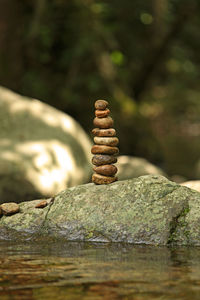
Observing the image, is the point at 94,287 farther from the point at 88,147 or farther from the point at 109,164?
the point at 88,147

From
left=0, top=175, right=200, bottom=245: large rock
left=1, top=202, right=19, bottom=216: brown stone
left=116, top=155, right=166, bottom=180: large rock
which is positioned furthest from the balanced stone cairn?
left=116, top=155, right=166, bottom=180: large rock

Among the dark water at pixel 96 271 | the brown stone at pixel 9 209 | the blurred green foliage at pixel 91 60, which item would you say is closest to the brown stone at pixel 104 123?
the brown stone at pixel 9 209

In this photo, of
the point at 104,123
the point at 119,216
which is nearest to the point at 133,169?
the point at 104,123

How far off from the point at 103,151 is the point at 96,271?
7.55 ft

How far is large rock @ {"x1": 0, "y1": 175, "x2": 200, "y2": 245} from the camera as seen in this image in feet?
18.3

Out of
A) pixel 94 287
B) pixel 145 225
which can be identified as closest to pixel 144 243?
pixel 145 225

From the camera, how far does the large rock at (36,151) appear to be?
800 cm

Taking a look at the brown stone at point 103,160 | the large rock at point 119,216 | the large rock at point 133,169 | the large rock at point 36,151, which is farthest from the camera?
the large rock at point 133,169

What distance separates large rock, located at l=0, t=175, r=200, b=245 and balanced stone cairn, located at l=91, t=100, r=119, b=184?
148 mm

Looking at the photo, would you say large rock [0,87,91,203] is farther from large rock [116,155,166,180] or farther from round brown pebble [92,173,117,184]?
round brown pebble [92,173,117,184]

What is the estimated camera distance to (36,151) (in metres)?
8.74

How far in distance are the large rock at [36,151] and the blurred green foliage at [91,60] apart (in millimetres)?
3832

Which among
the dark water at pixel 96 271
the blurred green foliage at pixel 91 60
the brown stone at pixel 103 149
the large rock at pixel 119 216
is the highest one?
the blurred green foliage at pixel 91 60

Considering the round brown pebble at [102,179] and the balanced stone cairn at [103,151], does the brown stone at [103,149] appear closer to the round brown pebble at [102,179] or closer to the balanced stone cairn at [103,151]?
the balanced stone cairn at [103,151]
